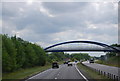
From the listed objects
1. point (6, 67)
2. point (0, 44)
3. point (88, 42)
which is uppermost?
point (88, 42)

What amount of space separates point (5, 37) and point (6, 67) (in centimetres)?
619

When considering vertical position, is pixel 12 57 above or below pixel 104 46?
below

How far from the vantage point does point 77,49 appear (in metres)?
125

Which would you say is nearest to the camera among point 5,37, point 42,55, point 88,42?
point 5,37

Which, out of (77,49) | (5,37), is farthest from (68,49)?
(5,37)

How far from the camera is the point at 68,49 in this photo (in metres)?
128

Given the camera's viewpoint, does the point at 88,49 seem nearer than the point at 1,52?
No

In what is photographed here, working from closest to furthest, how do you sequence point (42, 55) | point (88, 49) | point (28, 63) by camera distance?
1. point (28, 63)
2. point (42, 55)
3. point (88, 49)

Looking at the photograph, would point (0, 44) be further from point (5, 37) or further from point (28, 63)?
point (28, 63)

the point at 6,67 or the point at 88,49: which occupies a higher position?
the point at 88,49

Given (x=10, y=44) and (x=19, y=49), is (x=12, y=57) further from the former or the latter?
A: (x=19, y=49)

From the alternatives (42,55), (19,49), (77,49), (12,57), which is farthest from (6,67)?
(77,49)

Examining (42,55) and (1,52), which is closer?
(1,52)

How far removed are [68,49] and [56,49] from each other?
8367 millimetres
